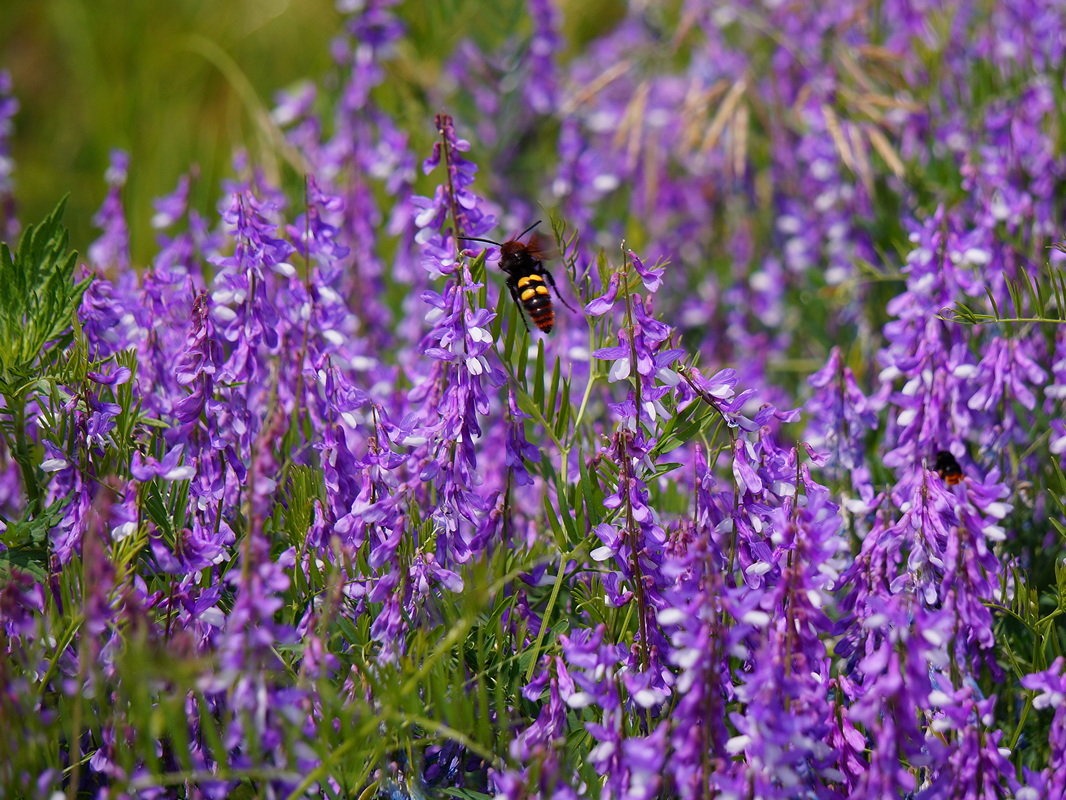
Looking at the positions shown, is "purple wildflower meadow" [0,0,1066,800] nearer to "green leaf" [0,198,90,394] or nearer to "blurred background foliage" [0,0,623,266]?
"green leaf" [0,198,90,394]

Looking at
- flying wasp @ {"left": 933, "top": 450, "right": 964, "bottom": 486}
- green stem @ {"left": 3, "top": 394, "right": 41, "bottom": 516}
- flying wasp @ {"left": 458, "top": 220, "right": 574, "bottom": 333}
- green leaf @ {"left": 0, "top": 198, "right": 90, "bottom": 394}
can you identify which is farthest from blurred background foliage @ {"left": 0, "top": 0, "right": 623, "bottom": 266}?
flying wasp @ {"left": 933, "top": 450, "right": 964, "bottom": 486}

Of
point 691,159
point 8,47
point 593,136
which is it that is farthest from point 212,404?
point 8,47

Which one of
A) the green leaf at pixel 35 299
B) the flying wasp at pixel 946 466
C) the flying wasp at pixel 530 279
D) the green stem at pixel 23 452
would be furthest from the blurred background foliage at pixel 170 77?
the flying wasp at pixel 946 466

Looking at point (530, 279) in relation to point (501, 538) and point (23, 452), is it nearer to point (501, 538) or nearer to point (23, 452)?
point (501, 538)

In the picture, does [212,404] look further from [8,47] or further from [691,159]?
[8,47]

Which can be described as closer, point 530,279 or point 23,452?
point 23,452

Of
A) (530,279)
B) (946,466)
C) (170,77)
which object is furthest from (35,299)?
(170,77)
